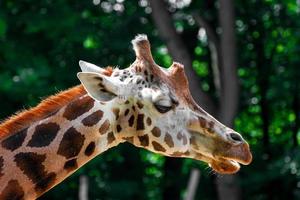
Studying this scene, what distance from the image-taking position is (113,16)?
43.6ft

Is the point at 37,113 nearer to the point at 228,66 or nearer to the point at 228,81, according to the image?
the point at 228,66

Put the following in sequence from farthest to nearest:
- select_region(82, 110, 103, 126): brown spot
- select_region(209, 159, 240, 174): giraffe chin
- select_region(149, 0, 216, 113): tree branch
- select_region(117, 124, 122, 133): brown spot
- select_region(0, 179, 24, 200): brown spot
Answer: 1. select_region(149, 0, 216, 113): tree branch
2. select_region(209, 159, 240, 174): giraffe chin
3. select_region(117, 124, 122, 133): brown spot
4. select_region(82, 110, 103, 126): brown spot
5. select_region(0, 179, 24, 200): brown spot

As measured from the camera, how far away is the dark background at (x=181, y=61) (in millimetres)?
12352

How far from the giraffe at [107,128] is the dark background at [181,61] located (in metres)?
6.31

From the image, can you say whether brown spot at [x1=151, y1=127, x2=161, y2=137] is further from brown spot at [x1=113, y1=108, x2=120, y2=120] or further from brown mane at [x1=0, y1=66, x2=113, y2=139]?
brown mane at [x1=0, y1=66, x2=113, y2=139]

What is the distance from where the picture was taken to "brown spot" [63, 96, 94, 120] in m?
5.36

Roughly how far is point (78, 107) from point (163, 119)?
53 cm

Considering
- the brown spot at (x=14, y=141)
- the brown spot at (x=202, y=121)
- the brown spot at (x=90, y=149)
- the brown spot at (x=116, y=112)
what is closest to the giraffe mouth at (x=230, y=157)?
the brown spot at (x=202, y=121)

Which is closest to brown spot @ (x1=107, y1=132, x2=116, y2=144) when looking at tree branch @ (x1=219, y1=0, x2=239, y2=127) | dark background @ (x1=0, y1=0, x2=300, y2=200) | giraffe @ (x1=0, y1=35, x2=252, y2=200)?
giraffe @ (x1=0, y1=35, x2=252, y2=200)

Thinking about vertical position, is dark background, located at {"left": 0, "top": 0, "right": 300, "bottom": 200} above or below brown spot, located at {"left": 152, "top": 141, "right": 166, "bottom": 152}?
below

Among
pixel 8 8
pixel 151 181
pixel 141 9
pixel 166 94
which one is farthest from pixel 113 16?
pixel 166 94

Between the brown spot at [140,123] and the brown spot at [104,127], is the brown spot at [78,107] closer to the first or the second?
the brown spot at [104,127]

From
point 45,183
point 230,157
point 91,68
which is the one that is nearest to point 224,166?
point 230,157

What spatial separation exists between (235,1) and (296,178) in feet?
9.02
